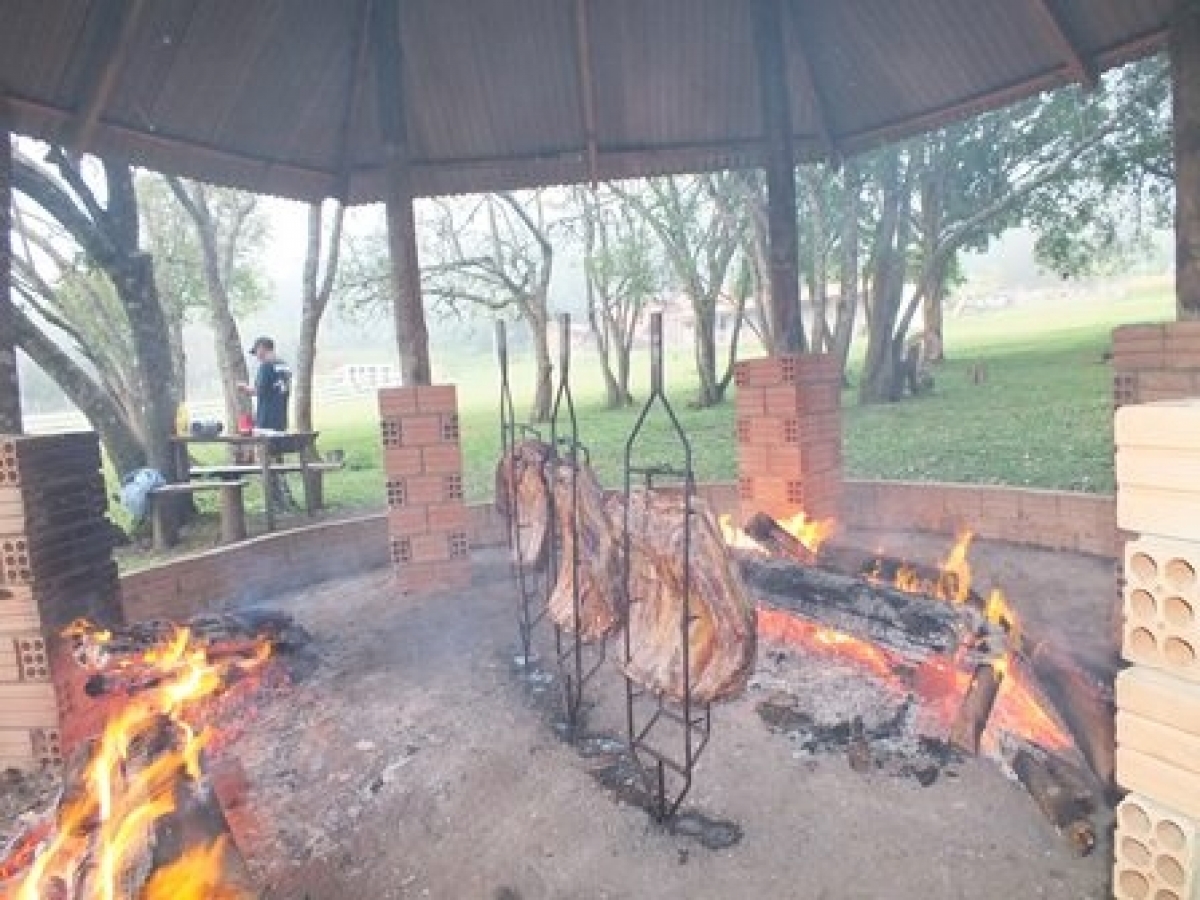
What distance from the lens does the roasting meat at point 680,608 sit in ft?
12.1

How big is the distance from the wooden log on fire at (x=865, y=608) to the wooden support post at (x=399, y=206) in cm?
387

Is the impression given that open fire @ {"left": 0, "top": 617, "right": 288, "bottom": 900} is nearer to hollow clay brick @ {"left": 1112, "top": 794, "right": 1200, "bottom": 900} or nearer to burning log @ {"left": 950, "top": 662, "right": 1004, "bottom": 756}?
hollow clay brick @ {"left": 1112, "top": 794, "right": 1200, "bottom": 900}

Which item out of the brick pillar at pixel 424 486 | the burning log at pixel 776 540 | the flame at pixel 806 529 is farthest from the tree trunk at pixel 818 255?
the burning log at pixel 776 540

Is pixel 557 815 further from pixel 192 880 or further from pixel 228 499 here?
pixel 228 499

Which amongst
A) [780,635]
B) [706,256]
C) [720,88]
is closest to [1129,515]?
[780,635]

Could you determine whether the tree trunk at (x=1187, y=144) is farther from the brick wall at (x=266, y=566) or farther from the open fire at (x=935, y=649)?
the brick wall at (x=266, y=566)

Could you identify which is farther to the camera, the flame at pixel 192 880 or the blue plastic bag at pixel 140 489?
the blue plastic bag at pixel 140 489

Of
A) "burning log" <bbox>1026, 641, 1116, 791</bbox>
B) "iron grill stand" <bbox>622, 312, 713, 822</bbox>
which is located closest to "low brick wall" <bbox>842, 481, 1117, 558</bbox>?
"burning log" <bbox>1026, 641, 1116, 791</bbox>

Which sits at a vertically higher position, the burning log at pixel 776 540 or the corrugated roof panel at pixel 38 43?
the corrugated roof panel at pixel 38 43

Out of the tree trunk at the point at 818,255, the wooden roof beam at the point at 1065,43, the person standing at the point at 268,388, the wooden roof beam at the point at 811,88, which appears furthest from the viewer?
the tree trunk at the point at 818,255

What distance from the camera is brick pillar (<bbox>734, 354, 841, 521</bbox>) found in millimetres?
7414

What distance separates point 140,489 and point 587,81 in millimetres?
7723

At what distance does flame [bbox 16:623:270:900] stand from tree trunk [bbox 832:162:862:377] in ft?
56.4

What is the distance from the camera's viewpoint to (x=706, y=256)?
92.1ft
